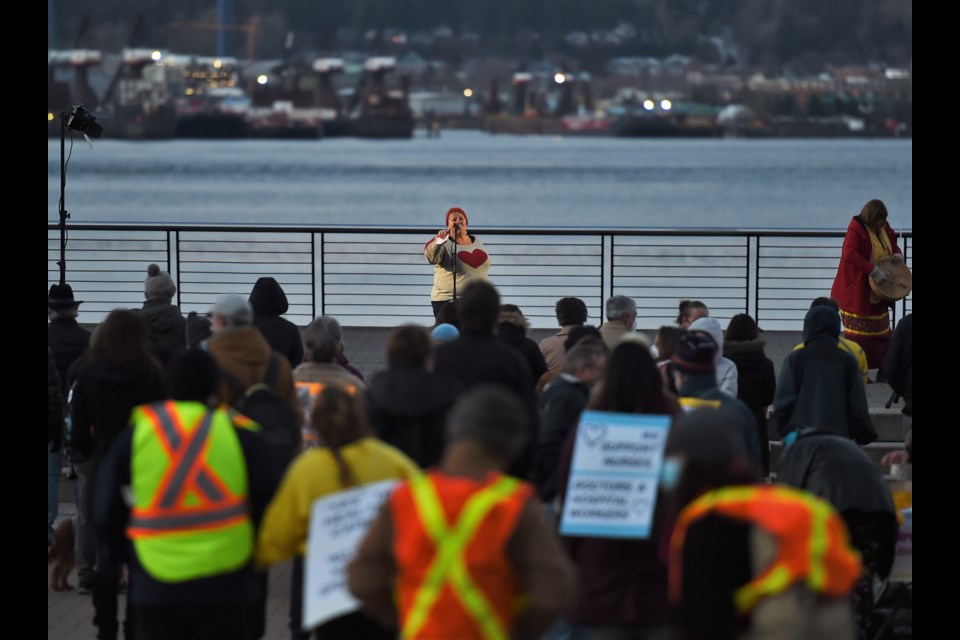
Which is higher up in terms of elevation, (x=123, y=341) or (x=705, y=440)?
(x=123, y=341)

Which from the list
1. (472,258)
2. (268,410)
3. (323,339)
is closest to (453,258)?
(472,258)

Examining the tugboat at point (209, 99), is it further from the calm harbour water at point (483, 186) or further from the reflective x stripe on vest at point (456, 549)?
the reflective x stripe on vest at point (456, 549)

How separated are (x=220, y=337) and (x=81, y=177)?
330 ft

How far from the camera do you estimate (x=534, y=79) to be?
510 ft

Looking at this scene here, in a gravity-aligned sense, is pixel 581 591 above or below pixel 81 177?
below

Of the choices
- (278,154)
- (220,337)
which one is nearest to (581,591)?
(220,337)

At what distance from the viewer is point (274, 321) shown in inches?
358

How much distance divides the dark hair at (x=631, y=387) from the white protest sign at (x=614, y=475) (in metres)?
0.06

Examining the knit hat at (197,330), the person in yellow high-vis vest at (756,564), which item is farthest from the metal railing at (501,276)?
the person in yellow high-vis vest at (756,564)

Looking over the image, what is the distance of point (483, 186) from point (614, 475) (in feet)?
302

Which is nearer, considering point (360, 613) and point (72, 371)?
point (360, 613)

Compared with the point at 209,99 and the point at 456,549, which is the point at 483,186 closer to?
the point at 209,99

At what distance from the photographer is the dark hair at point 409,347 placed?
628 cm
